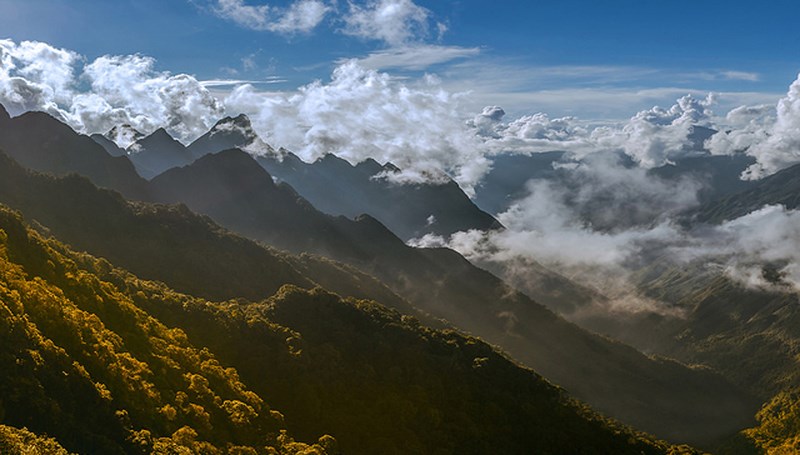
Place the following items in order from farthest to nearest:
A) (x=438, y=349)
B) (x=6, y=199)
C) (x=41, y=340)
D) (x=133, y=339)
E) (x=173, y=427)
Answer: (x=6, y=199) < (x=438, y=349) < (x=133, y=339) < (x=173, y=427) < (x=41, y=340)

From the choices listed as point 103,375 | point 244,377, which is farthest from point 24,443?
point 244,377

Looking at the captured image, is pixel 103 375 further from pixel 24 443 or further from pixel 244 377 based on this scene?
pixel 244 377

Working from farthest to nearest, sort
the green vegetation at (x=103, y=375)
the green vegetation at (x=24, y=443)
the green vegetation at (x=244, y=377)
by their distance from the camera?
the green vegetation at (x=244, y=377) < the green vegetation at (x=103, y=375) < the green vegetation at (x=24, y=443)

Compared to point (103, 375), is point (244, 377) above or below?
below

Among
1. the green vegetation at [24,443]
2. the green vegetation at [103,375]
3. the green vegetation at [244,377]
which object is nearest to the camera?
the green vegetation at [24,443]

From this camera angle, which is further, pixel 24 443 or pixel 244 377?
pixel 244 377

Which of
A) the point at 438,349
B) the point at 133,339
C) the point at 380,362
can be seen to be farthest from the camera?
the point at 438,349

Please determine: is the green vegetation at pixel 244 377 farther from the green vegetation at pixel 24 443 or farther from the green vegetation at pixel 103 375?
the green vegetation at pixel 24 443

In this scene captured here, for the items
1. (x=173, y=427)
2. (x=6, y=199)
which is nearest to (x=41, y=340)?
(x=173, y=427)

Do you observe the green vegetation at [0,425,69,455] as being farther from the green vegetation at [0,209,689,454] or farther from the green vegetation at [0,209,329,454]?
the green vegetation at [0,209,689,454]

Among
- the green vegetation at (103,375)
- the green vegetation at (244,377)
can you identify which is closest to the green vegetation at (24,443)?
the green vegetation at (103,375)

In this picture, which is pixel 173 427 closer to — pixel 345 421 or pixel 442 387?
pixel 345 421
